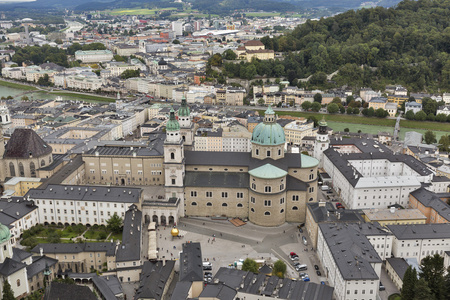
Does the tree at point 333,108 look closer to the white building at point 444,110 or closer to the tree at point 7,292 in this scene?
the white building at point 444,110

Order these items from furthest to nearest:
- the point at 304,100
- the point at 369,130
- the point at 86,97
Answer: the point at 86,97
the point at 304,100
the point at 369,130

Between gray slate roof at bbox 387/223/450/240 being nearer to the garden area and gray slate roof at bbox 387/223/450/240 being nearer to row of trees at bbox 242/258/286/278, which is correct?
row of trees at bbox 242/258/286/278

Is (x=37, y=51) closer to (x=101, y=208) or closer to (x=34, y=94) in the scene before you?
(x=34, y=94)

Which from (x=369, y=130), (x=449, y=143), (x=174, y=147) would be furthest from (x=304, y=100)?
(x=174, y=147)

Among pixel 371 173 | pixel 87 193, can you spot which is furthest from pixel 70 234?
pixel 371 173

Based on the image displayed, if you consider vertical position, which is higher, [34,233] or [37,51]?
[37,51]

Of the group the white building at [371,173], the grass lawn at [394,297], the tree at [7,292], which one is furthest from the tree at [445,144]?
the tree at [7,292]

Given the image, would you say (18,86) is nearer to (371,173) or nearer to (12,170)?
(12,170)

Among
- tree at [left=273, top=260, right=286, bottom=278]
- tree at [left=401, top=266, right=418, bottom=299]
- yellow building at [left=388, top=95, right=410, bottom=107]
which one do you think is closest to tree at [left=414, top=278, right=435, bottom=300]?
tree at [left=401, top=266, right=418, bottom=299]

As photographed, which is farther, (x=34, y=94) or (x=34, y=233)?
(x=34, y=94)
